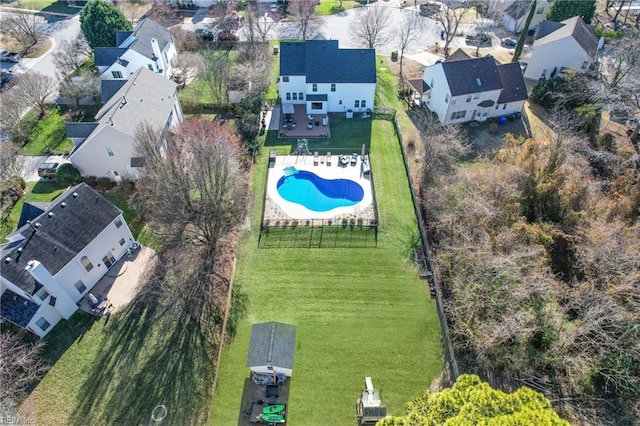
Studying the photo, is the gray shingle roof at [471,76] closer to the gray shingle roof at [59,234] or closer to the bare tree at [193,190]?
the bare tree at [193,190]

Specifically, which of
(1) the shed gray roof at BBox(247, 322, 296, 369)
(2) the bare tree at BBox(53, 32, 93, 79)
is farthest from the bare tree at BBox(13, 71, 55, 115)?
(1) the shed gray roof at BBox(247, 322, 296, 369)

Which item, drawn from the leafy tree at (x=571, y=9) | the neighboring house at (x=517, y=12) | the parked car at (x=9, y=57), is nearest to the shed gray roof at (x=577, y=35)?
the leafy tree at (x=571, y=9)

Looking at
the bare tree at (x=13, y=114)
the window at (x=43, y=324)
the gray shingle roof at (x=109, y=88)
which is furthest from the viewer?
the gray shingle roof at (x=109, y=88)

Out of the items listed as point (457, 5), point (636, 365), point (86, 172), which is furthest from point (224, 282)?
point (457, 5)

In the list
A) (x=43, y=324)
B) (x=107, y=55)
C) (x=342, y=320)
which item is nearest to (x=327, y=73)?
(x=107, y=55)

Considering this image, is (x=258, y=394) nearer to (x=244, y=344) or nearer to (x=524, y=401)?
(x=244, y=344)

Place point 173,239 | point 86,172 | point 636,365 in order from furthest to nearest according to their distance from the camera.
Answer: point 86,172
point 173,239
point 636,365

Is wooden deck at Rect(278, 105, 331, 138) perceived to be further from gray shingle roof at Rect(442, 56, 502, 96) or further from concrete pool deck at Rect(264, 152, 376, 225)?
gray shingle roof at Rect(442, 56, 502, 96)
